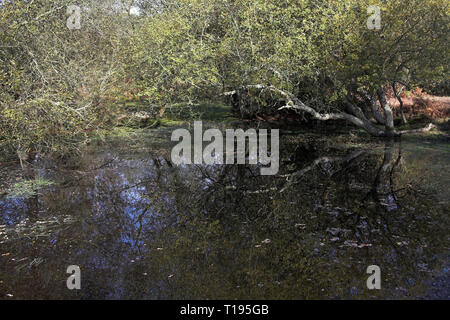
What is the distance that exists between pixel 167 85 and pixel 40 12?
8.85 metres

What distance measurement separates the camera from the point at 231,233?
28.5 ft

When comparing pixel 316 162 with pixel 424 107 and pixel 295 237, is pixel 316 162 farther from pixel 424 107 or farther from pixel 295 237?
pixel 424 107

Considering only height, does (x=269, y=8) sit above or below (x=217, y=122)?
above

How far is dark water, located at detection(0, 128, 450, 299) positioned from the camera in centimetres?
647

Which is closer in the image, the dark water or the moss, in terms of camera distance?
the dark water

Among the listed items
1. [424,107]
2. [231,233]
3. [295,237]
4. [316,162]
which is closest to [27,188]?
[231,233]

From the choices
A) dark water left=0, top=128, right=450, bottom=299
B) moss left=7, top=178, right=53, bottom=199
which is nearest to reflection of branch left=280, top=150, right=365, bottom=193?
dark water left=0, top=128, right=450, bottom=299

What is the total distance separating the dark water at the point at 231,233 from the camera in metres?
6.47

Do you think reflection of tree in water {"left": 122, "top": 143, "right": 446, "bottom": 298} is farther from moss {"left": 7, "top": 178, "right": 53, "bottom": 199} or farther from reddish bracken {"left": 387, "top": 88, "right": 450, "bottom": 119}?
reddish bracken {"left": 387, "top": 88, "right": 450, "bottom": 119}

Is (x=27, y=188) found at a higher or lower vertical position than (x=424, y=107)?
lower

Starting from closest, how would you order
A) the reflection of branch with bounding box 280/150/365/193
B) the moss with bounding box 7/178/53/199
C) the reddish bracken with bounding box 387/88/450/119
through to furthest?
the moss with bounding box 7/178/53/199 < the reflection of branch with bounding box 280/150/365/193 < the reddish bracken with bounding box 387/88/450/119

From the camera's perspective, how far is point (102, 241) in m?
8.35

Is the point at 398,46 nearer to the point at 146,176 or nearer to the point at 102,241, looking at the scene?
the point at 146,176

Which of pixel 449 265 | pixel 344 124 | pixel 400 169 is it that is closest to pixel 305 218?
pixel 449 265
